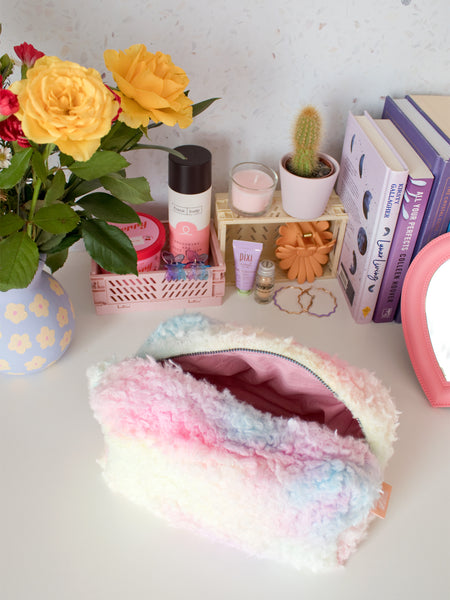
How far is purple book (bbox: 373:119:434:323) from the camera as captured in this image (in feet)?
2.41

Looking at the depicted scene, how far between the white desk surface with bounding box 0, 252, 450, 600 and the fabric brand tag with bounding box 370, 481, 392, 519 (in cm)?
2

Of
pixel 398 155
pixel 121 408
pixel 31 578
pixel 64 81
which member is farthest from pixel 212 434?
pixel 398 155

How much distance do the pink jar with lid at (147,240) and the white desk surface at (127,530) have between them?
0.14 metres

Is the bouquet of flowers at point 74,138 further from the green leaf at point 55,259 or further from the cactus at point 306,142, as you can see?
the cactus at point 306,142

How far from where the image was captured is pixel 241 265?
86 centimetres

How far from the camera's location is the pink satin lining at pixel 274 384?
63cm

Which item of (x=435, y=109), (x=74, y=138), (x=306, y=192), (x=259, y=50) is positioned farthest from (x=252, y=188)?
(x=74, y=138)

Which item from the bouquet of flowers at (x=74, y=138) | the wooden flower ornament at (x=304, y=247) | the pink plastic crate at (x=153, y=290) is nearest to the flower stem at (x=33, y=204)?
the bouquet of flowers at (x=74, y=138)

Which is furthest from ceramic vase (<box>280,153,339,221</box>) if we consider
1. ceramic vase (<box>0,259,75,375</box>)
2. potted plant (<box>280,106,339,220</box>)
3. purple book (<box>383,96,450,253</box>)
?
ceramic vase (<box>0,259,75,375</box>)

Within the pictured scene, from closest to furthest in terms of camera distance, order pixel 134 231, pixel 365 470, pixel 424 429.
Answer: pixel 365 470, pixel 424 429, pixel 134 231

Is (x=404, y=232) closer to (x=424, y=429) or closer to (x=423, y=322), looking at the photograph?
(x=423, y=322)

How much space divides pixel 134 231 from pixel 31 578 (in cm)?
49

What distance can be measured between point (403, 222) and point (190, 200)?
1.00 ft

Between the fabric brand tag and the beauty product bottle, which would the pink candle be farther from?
the fabric brand tag
